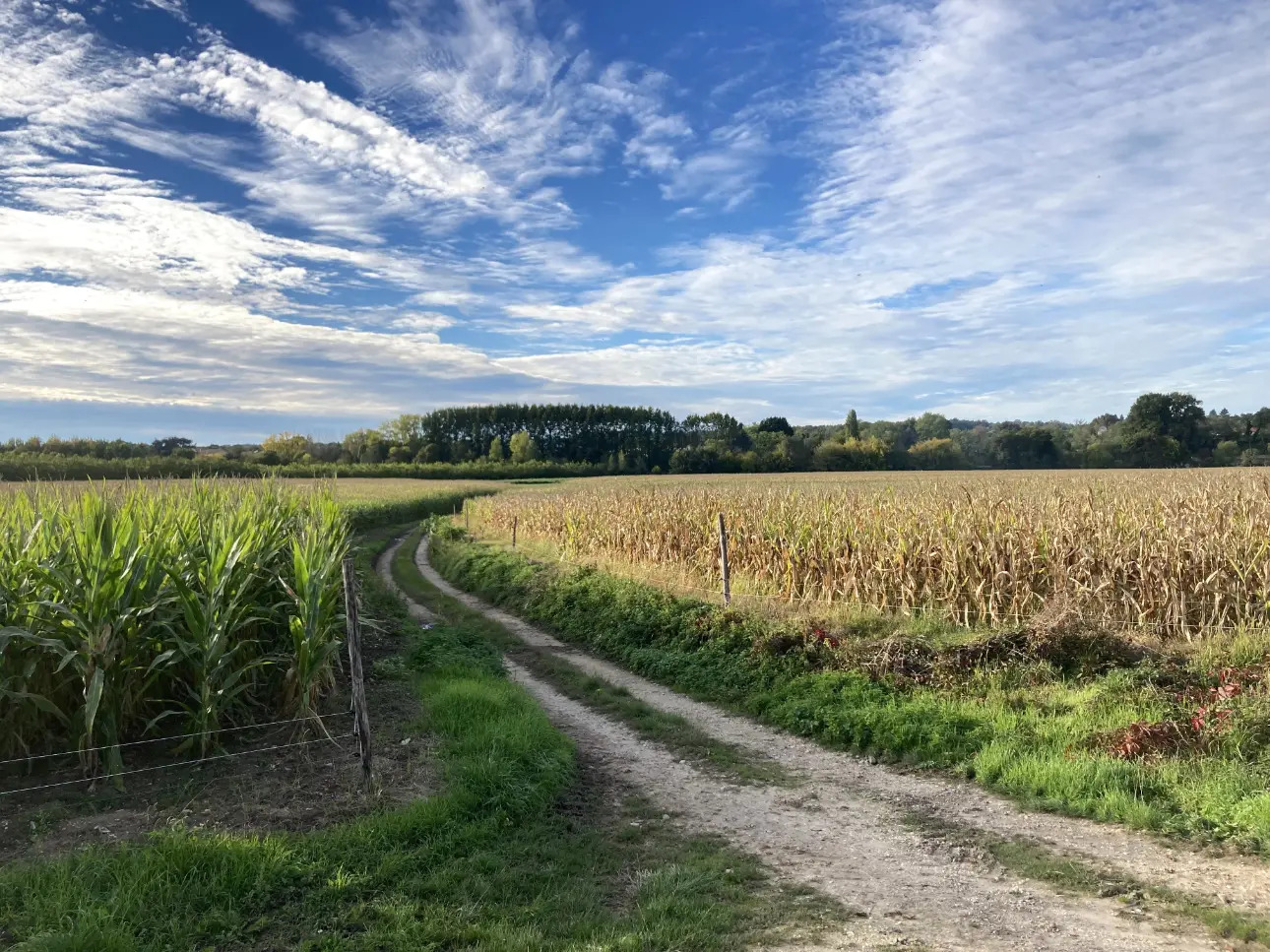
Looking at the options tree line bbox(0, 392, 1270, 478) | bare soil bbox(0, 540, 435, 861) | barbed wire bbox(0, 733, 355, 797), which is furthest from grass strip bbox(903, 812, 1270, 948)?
tree line bbox(0, 392, 1270, 478)

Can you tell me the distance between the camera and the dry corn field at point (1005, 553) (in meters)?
10.2

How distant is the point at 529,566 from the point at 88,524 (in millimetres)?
14894

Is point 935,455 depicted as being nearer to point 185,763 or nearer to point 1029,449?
point 1029,449

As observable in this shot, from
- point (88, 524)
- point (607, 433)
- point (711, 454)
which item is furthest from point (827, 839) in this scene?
point (607, 433)

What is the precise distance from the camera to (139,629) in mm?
6305

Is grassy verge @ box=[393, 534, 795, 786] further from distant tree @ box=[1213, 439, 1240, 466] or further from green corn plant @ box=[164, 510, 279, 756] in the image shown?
distant tree @ box=[1213, 439, 1240, 466]

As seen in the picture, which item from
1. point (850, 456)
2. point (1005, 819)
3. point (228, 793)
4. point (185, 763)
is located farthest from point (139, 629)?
point (850, 456)

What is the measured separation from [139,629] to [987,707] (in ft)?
28.6

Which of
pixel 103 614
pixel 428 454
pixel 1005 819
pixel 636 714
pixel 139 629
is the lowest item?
pixel 636 714

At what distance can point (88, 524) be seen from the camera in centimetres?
630

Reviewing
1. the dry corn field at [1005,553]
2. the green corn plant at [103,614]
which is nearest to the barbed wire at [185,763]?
the green corn plant at [103,614]

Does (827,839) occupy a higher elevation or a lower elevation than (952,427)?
lower

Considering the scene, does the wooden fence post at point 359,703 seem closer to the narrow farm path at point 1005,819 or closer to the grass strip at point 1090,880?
the narrow farm path at point 1005,819

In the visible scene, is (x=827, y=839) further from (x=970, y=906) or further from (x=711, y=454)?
(x=711, y=454)
